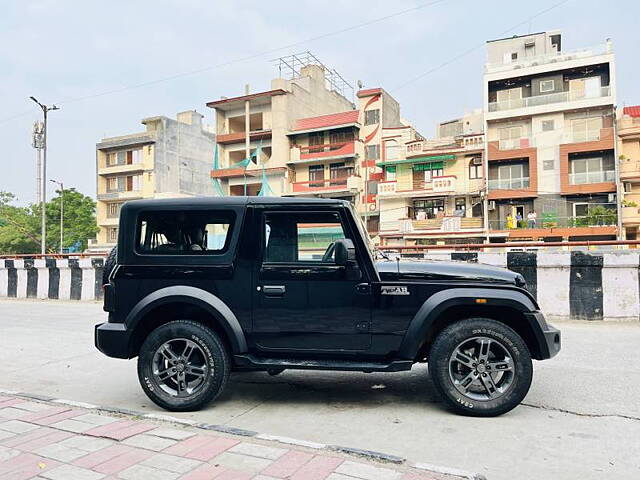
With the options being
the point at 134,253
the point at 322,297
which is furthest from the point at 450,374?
the point at 134,253

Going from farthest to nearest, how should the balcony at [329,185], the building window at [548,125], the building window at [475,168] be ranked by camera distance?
the balcony at [329,185] < the building window at [475,168] < the building window at [548,125]

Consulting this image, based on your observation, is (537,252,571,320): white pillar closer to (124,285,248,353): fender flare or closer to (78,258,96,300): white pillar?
(124,285,248,353): fender flare

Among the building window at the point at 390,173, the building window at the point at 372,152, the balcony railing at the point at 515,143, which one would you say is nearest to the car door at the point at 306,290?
the balcony railing at the point at 515,143

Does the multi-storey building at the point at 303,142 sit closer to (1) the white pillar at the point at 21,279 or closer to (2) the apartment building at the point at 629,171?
(2) the apartment building at the point at 629,171

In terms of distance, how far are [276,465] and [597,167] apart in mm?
38223

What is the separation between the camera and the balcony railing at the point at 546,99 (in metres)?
35.3

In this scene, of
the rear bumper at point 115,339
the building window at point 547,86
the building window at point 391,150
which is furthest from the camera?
the building window at point 391,150

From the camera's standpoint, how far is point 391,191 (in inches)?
1571

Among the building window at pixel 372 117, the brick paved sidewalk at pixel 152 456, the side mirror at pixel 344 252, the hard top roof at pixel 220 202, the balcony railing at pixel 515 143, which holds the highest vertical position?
the building window at pixel 372 117

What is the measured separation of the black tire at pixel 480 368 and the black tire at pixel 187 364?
185cm

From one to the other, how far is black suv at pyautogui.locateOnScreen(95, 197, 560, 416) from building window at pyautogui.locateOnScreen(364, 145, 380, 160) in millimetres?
37574

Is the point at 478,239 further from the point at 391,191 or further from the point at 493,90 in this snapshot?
the point at 493,90

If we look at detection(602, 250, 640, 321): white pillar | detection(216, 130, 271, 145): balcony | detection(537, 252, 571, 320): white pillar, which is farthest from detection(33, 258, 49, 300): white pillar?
detection(216, 130, 271, 145): balcony

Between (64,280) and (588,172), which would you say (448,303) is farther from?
(588,172)
